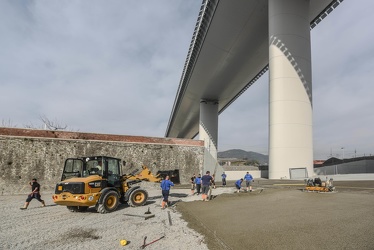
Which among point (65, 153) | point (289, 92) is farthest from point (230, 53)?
point (65, 153)

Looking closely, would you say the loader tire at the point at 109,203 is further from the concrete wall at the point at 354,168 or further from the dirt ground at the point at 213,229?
the concrete wall at the point at 354,168

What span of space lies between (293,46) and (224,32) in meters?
10.5

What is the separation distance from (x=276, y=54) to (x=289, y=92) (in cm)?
405

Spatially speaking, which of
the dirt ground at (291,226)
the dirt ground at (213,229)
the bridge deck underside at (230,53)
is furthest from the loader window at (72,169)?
the bridge deck underside at (230,53)

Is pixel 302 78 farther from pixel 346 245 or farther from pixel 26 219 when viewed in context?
pixel 26 219

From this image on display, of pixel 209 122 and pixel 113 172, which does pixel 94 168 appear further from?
pixel 209 122

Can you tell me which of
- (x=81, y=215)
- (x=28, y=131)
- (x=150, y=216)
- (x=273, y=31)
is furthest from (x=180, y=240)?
(x=273, y=31)

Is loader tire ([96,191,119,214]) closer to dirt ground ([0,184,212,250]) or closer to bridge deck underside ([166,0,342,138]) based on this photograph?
dirt ground ([0,184,212,250])

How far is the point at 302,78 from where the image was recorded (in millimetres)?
25797

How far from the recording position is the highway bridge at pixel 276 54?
25.2 metres

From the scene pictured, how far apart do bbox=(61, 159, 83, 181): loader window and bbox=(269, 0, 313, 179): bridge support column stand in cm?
1904

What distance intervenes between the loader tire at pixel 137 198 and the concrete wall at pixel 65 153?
15390mm

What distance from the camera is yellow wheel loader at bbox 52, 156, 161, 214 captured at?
10.4 metres

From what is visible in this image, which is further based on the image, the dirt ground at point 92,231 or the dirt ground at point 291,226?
the dirt ground at point 92,231
